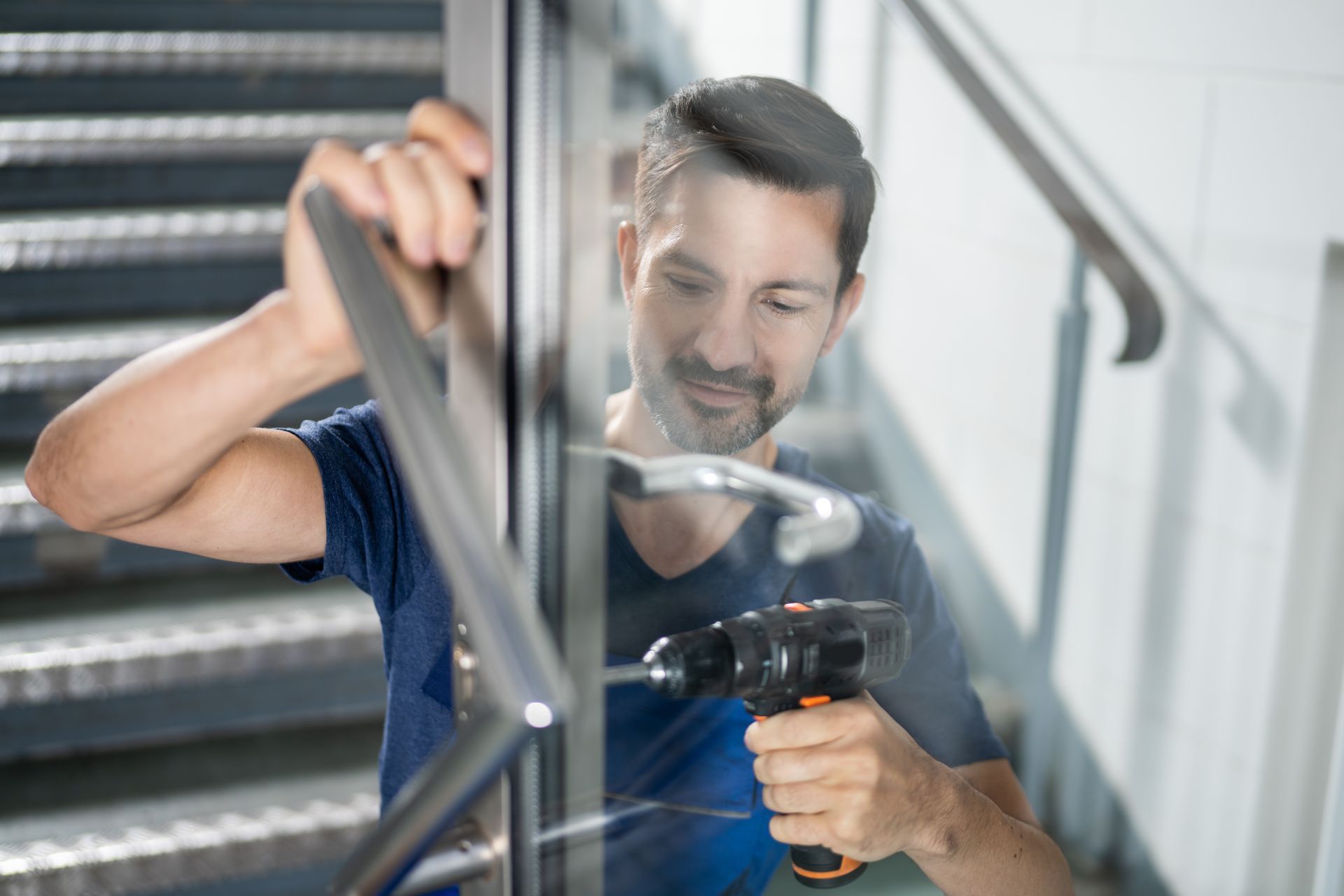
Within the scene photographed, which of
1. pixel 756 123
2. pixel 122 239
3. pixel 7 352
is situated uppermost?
pixel 756 123

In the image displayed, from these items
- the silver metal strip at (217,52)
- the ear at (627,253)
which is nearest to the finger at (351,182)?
the ear at (627,253)

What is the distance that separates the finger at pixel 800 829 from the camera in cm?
60

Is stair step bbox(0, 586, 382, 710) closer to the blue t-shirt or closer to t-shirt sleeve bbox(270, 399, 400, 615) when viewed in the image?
t-shirt sleeve bbox(270, 399, 400, 615)

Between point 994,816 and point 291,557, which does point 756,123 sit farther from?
point 291,557

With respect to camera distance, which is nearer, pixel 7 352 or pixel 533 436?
pixel 533 436

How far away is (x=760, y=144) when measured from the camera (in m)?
0.55

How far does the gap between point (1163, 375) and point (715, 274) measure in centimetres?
25

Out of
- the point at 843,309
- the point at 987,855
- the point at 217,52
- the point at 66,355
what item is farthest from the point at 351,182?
the point at 217,52

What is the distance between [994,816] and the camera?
63 cm

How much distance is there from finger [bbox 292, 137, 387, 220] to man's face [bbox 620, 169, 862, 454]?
0.12m

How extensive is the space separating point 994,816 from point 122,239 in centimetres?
181

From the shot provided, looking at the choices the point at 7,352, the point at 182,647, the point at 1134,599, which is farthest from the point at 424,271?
the point at 7,352

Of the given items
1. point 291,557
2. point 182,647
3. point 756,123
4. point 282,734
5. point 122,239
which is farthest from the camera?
point 122,239

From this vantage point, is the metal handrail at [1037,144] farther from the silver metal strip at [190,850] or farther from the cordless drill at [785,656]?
the silver metal strip at [190,850]
